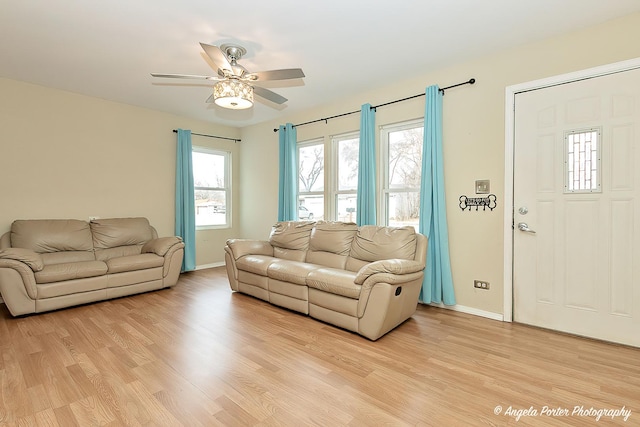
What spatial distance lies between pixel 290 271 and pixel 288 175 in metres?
2.12

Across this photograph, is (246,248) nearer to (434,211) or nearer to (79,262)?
(79,262)

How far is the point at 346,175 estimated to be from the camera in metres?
4.68

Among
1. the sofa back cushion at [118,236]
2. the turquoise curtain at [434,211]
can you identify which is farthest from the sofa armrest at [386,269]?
the sofa back cushion at [118,236]

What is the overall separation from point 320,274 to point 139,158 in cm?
377

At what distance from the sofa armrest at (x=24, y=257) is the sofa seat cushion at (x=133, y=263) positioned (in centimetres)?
67

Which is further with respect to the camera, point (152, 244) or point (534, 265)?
point (152, 244)

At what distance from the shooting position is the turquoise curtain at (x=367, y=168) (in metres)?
4.10

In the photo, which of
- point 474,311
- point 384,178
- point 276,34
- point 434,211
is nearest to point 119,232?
point 276,34

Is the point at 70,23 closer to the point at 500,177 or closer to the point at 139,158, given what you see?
the point at 139,158

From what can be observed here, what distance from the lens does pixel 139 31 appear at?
110 inches

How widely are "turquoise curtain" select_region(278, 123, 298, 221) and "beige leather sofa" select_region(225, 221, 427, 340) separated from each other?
0.64 meters

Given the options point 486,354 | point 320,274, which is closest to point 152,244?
point 320,274

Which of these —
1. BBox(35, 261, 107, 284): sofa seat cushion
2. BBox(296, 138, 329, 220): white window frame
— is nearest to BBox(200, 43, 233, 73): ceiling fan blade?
BBox(296, 138, 329, 220): white window frame

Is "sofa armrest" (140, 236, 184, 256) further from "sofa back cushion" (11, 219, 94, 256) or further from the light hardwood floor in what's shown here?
the light hardwood floor
